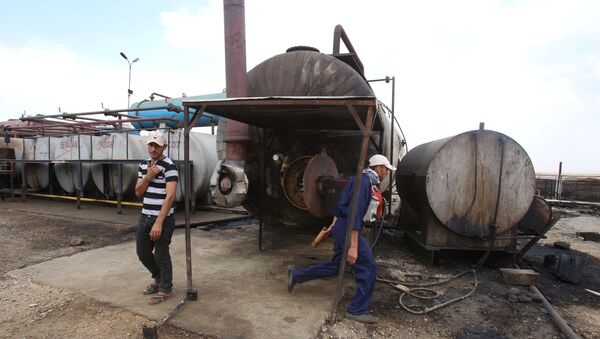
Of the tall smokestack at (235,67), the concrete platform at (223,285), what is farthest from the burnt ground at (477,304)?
the tall smokestack at (235,67)

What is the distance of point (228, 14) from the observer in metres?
5.10

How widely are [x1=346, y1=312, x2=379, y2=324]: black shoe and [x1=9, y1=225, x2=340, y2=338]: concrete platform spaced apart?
0.27 meters

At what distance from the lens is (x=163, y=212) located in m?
3.40

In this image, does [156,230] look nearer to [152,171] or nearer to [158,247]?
[158,247]

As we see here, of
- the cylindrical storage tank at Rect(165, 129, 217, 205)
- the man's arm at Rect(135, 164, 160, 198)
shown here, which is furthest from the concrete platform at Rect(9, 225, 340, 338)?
the cylindrical storage tank at Rect(165, 129, 217, 205)

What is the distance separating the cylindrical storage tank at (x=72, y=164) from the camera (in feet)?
32.0

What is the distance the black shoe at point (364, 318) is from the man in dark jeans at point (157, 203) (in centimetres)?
198

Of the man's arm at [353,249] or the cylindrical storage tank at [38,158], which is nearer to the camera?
the man's arm at [353,249]

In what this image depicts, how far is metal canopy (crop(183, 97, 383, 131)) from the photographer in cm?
321

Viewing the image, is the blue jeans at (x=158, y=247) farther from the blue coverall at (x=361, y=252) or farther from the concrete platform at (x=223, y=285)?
the blue coverall at (x=361, y=252)

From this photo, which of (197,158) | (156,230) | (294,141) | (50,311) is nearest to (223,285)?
(156,230)

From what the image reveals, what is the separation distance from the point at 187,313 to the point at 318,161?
2.43 metres

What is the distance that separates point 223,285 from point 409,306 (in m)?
2.16

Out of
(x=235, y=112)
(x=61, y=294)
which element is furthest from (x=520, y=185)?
(x=61, y=294)
